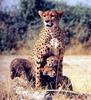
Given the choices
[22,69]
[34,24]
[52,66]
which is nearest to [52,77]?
[52,66]

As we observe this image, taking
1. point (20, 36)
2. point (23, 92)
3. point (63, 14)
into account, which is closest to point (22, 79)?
point (23, 92)

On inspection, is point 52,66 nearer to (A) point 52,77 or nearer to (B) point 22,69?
(A) point 52,77

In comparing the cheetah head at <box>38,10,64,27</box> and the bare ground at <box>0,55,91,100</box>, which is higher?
the cheetah head at <box>38,10,64,27</box>

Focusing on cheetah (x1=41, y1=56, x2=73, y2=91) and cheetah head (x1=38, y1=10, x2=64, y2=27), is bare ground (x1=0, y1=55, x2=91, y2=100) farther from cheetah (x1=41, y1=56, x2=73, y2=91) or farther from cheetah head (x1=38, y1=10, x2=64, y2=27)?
cheetah head (x1=38, y1=10, x2=64, y2=27)

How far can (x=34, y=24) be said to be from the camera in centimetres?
330

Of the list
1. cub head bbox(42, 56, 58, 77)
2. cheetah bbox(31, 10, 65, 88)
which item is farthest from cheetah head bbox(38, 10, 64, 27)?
cub head bbox(42, 56, 58, 77)

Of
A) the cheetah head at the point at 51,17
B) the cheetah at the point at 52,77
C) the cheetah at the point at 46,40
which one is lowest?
the cheetah at the point at 52,77

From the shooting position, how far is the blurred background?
128 inches

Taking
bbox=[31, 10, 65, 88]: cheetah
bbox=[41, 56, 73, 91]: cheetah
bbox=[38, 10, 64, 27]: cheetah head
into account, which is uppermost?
bbox=[38, 10, 64, 27]: cheetah head

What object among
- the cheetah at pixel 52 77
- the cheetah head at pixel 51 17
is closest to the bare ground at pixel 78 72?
the cheetah at pixel 52 77

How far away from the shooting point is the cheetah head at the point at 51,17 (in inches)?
126

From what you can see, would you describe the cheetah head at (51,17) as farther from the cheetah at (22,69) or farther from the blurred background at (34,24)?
the cheetah at (22,69)

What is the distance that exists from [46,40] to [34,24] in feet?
0.46

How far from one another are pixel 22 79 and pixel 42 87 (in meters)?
0.14
